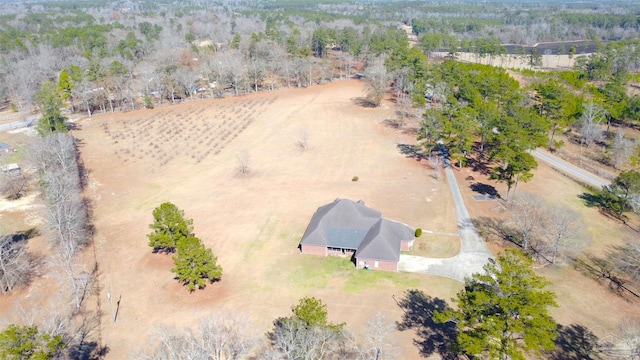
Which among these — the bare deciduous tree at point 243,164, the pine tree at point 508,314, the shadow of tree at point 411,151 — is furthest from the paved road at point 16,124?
the pine tree at point 508,314

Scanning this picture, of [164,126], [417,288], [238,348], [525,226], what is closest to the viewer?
[238,348]

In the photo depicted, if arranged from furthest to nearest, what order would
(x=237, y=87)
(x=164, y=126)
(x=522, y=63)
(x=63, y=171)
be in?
(x=522, y=63) < (x=237, y=87) < (x=164, y=126) < (x=63, y=171)

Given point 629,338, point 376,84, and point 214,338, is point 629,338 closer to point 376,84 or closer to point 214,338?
point 214,338

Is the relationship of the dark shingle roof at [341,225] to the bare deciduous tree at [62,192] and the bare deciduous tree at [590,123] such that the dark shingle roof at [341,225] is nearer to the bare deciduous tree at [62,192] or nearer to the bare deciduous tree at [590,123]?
the bare deciduous tree at [62,192]

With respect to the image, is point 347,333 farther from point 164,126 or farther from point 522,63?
point 522,63

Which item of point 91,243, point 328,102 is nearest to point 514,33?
point 328,102

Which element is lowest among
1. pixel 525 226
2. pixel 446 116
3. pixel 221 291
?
pixel 221 291
